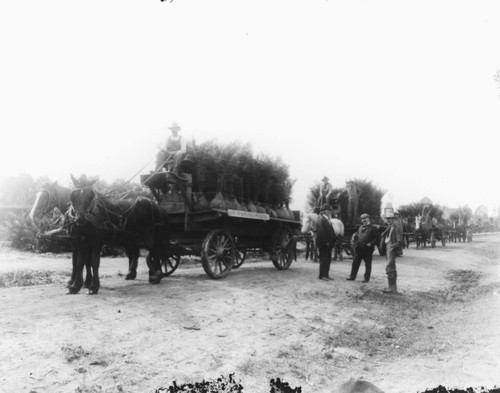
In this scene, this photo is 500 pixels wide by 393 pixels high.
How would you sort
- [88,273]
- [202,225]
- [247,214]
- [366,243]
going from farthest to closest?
[366,243] → [247,214] → [202,225] → [88,273]

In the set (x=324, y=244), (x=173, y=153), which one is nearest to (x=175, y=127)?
(x=173, y=153)

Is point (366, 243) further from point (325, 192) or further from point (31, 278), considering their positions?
point (31, 278)

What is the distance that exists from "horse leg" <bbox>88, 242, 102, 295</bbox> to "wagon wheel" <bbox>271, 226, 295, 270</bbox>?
16.6ft

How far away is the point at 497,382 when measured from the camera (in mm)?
4273

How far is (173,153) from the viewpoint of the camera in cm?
916

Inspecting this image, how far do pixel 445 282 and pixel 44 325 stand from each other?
32.3 ft

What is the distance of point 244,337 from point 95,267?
3132mm

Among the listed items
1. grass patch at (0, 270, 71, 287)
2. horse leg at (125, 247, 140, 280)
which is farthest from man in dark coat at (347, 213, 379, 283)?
grass patch at (0, 270, 71, 287)

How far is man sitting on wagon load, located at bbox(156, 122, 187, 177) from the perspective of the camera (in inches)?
354

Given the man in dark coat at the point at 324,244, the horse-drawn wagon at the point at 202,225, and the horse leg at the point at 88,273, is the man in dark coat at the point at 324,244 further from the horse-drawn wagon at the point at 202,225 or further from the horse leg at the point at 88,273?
the horse leg at the point at 88,273

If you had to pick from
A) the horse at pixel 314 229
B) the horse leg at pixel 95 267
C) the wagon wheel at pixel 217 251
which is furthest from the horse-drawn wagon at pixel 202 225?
the horse leg at pixel 95 267

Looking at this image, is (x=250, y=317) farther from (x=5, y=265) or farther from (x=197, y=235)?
(x=5, y=265)

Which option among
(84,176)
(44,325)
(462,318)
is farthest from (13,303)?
(462,318)

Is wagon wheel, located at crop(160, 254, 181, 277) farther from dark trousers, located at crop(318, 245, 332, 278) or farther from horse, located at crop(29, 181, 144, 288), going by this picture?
dark trousers, located at crop(318, 245, 332, 278)
